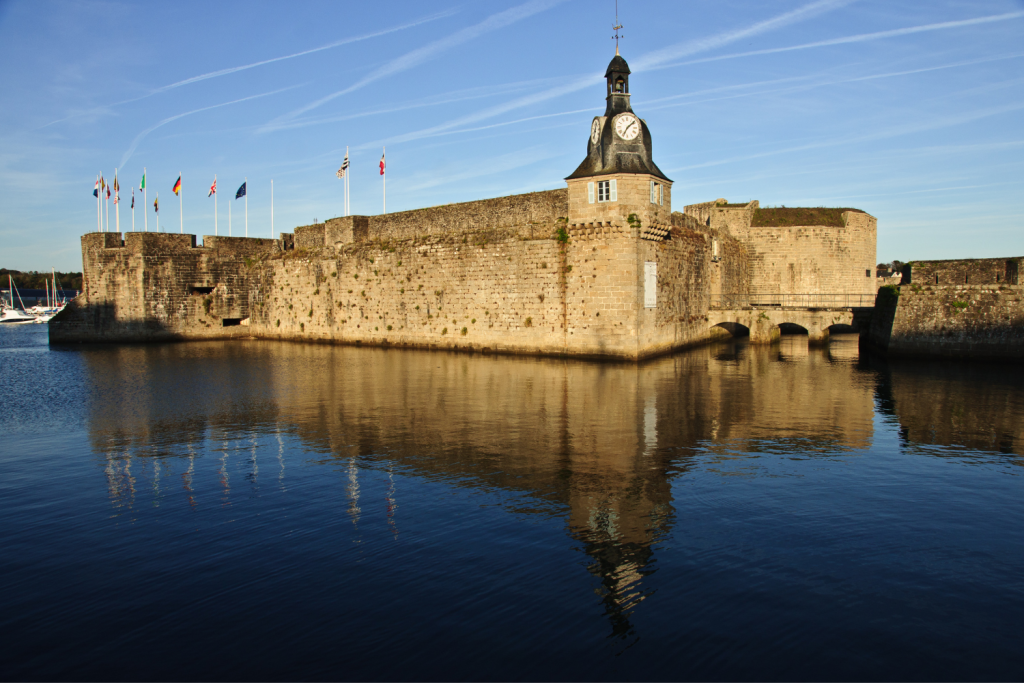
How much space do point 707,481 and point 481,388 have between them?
8.44 meters

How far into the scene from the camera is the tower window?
69.6 ft

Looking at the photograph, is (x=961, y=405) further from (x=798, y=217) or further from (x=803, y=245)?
(x=798, y=217)

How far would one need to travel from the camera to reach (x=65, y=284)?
11525 centimetres

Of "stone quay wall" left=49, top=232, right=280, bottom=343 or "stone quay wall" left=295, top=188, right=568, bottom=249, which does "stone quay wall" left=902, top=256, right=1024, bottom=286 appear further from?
"stone quay wall" left=49, top=232, right=280, bottom=343

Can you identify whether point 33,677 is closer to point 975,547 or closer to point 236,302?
point 975,547

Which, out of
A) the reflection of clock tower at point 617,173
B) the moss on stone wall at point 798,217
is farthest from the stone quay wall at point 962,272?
the moss on stone wall at point 798,217

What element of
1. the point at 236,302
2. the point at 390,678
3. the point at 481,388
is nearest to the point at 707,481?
the point at 390,678

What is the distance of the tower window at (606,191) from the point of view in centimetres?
2120

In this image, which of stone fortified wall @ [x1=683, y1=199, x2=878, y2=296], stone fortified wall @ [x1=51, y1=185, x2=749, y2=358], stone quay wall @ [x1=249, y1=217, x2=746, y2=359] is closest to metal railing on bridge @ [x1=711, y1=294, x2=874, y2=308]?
stone fortified wall @ [x1=683, y1=199, x2=878, y2=296]

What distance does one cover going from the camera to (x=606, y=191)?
2139 centimetres

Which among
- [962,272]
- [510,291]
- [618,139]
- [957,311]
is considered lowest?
[957,311]

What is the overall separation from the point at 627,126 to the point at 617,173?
173 centimetres

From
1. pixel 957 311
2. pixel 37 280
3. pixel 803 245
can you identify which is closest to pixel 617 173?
pixel 957 311

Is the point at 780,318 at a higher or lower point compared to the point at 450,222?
lower
